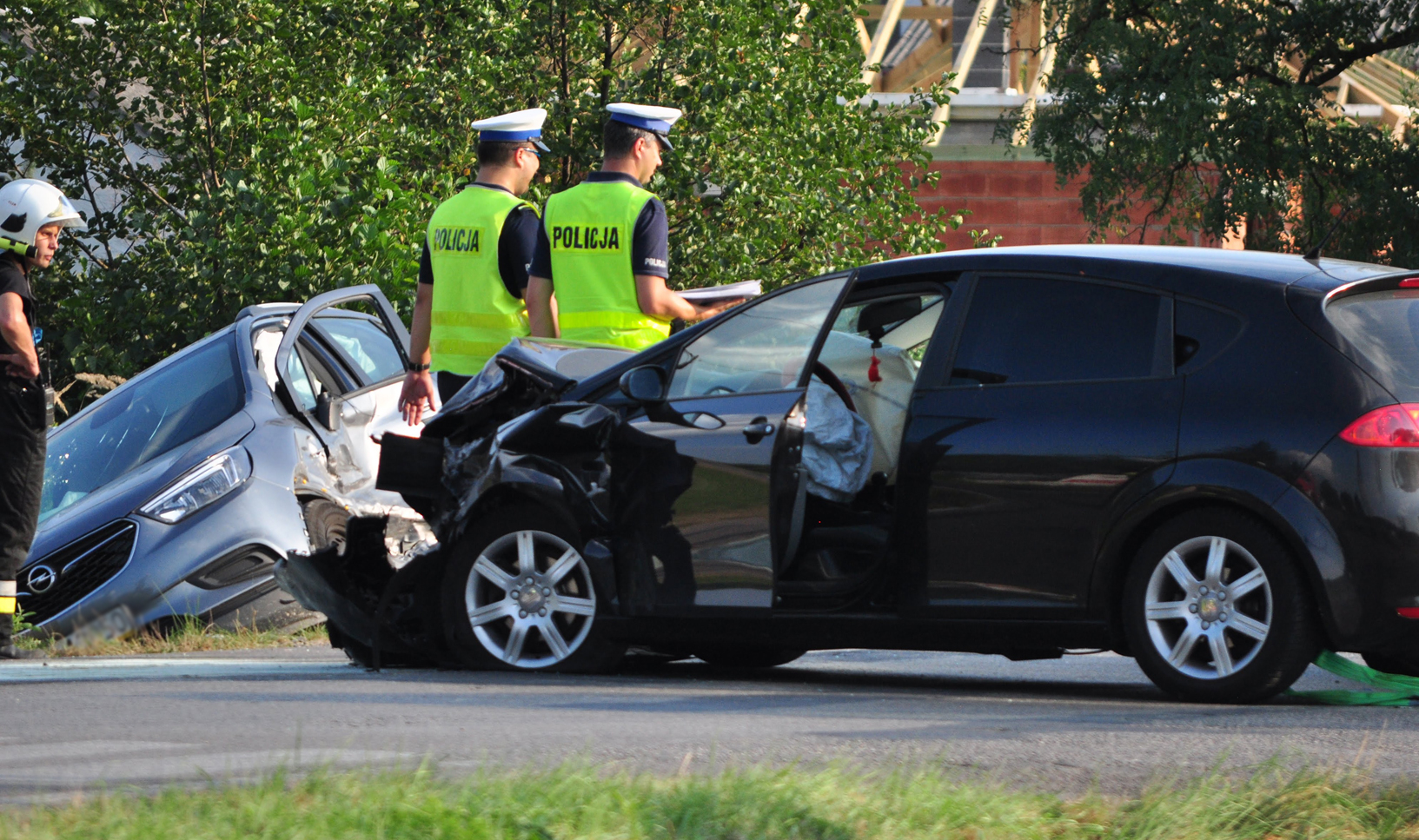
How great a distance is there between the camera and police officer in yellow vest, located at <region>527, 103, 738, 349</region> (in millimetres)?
7590

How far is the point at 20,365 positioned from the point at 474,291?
5.94 ft

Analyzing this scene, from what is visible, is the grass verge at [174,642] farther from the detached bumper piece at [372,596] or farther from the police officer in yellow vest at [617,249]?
the police officer in yellow vest at [617,249]

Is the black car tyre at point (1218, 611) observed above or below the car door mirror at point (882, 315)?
below

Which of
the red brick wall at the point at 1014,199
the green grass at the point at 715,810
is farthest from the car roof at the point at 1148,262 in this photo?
the red brick wall at the point at 1014,199

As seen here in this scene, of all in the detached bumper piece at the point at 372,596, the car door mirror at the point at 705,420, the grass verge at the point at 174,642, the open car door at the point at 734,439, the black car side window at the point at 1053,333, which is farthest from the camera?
the grass verge at the point at 174,642

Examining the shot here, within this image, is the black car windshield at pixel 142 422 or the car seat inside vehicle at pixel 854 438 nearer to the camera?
the car seat inside vehicle at pixel 854 438

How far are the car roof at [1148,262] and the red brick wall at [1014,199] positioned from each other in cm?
1904

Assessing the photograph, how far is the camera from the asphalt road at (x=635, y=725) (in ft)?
15.0

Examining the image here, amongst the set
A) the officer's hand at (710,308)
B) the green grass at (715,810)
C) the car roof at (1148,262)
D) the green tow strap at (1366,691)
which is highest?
the car roof at (1148,262)

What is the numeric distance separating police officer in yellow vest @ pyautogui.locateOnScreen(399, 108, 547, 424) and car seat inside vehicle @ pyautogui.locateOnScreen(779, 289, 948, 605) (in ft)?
5.58

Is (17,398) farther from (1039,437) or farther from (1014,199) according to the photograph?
(1014,199)

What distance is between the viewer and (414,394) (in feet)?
27.8

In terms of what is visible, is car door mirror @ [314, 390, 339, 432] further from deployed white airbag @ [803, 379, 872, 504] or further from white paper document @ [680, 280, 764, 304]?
deployed white airbag @ [803, 379, 872, 504]

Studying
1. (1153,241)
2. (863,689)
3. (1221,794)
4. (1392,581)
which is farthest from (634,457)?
(1153,241)
